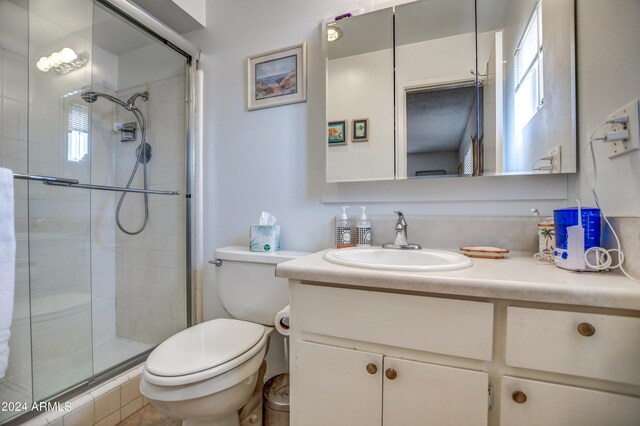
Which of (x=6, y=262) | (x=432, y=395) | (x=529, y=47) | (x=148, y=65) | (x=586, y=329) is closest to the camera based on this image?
(x=586, y=329)

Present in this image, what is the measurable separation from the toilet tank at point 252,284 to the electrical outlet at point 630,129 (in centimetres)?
104

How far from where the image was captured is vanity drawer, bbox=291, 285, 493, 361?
625 millimetres

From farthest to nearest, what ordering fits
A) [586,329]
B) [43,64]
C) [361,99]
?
[43,64], [361,99], [586,329]

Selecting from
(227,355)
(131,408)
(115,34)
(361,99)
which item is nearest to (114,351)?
(131,408)

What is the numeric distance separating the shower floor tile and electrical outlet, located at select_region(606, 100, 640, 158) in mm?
2026

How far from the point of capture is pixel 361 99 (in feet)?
3.98

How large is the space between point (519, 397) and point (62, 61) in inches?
87.5

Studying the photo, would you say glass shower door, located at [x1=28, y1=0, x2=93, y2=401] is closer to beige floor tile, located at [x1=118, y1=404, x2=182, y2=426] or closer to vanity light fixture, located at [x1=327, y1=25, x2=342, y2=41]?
beige floor tile, located at [x1=118, y1=404, x2=182, y2=426]

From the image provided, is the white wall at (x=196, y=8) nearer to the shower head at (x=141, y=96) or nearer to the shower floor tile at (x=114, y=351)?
the shower head at (x=141, y=96)

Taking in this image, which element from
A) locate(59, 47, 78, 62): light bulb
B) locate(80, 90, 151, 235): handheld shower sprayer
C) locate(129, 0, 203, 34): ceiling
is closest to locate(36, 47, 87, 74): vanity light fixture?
locate(59, 47, 78, 62): light bulb

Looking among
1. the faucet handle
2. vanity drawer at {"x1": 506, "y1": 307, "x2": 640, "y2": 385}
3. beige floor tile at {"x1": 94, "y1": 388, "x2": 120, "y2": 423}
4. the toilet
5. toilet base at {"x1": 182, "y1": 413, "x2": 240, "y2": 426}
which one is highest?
the faucet handle

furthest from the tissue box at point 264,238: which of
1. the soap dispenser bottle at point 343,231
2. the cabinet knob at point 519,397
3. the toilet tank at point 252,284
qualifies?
the cabinet knob at point 519,397

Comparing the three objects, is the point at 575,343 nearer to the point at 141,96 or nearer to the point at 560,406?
the point at 560,406

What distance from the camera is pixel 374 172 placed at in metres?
1.19
